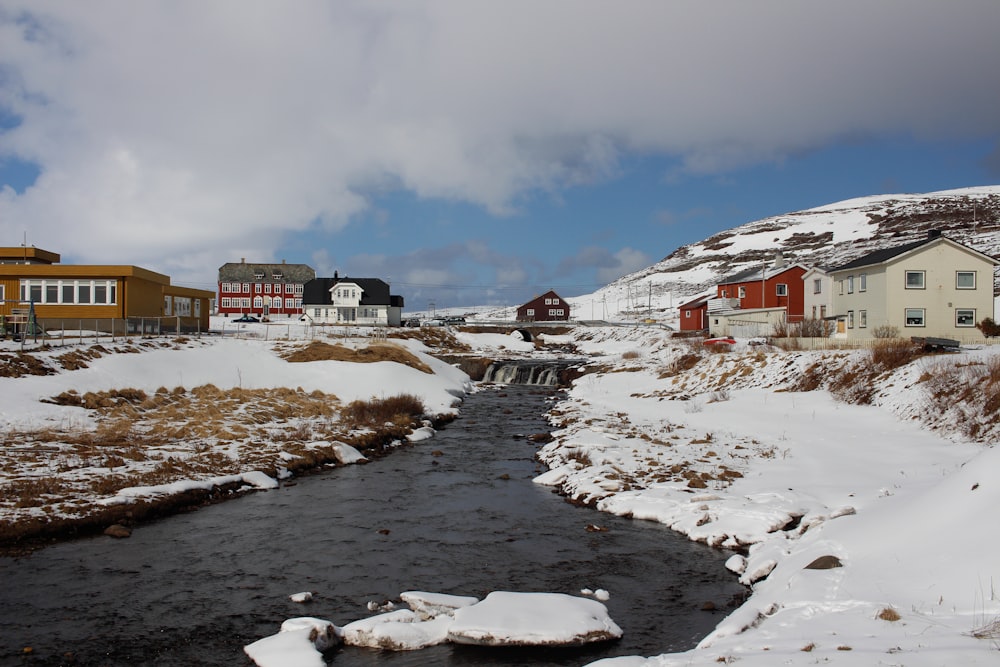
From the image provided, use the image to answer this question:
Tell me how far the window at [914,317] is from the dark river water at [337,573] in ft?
108

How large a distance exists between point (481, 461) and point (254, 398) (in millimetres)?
13493

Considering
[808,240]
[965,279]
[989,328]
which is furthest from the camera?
[808,240]

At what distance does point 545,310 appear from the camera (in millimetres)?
113938

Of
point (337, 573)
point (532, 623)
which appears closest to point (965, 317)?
point (532, 623)

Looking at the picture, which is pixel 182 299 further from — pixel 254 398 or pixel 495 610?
pixel 495 610

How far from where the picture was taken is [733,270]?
146m

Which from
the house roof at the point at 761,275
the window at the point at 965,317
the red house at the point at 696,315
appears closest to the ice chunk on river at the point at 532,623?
the window at the point at 965,317

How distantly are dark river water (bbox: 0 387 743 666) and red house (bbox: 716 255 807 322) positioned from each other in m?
46.7

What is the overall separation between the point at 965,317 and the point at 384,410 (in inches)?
1440

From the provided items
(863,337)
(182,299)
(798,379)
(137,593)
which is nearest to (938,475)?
(798,379)

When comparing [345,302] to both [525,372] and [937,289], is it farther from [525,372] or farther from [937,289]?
[937,289]

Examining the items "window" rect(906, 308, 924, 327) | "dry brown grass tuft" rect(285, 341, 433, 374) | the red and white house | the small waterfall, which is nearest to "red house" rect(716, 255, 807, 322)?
"window" rect(906, 308, 924, 327)

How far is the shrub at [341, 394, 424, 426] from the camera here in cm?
2960

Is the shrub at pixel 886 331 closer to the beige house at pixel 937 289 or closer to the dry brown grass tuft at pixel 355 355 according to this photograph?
the beige house at pixel 937 289
